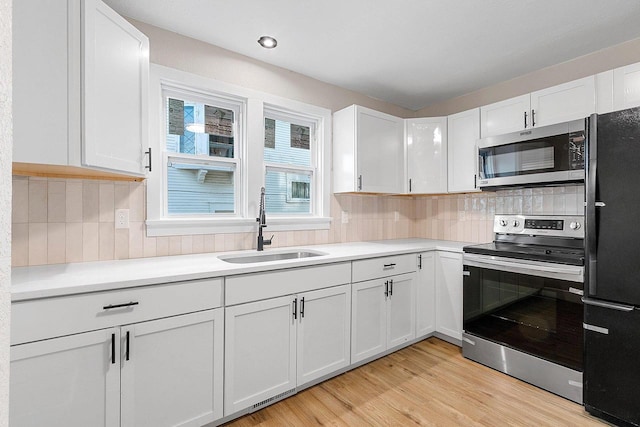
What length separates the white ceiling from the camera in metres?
1.91

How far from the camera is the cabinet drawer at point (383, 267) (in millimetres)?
2346

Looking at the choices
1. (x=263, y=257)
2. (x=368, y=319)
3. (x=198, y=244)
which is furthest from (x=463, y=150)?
(x=198, y=244)

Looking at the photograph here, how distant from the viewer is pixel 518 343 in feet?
7.38

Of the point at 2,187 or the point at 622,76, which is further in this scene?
the point at 622,76

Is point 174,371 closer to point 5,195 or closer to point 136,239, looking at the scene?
point 136,239

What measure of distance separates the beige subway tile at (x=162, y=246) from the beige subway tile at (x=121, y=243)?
7.2 inches

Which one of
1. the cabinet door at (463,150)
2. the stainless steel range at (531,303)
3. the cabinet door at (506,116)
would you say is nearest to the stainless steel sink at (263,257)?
the stainless steel range at (531,303)

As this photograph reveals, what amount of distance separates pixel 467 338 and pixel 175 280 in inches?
89.7

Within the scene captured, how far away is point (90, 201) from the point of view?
75.0 inches

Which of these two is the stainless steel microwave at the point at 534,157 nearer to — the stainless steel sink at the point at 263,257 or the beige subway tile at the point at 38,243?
the stainless steel sink at the point at 263,257

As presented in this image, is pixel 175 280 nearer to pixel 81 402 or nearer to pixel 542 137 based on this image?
pixel 81 402

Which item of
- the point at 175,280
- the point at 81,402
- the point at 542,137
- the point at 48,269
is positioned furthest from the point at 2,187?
the point at 542,137

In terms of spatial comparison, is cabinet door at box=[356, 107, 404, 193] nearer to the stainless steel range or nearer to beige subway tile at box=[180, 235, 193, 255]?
the stainless steel range

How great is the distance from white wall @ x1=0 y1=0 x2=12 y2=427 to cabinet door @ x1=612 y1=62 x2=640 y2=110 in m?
2.98
